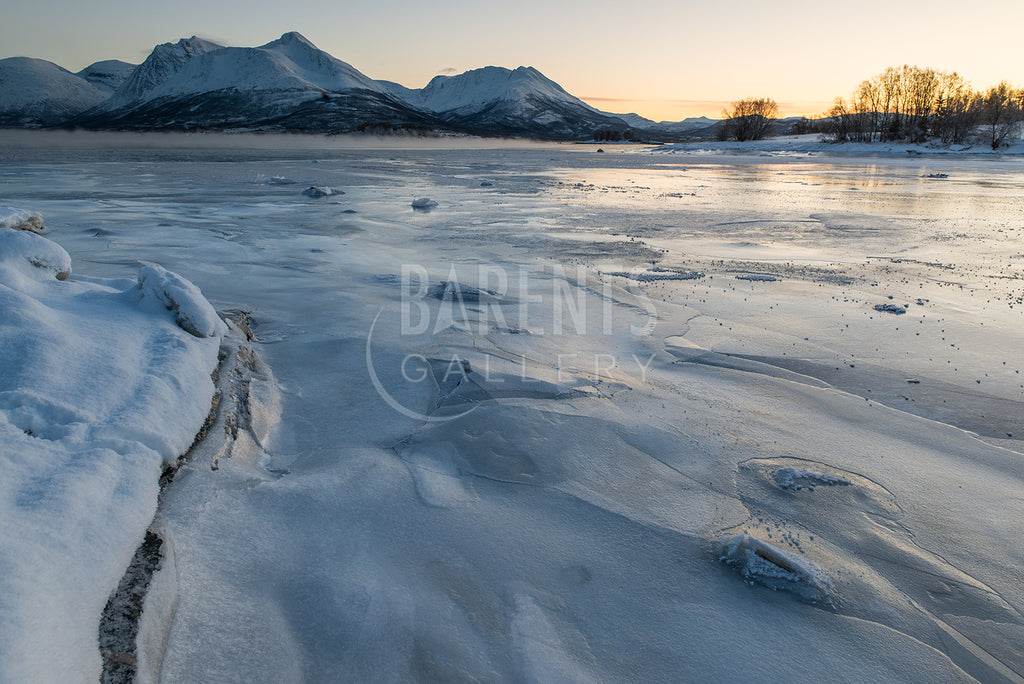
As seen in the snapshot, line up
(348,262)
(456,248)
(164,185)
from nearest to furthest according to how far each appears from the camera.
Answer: (348,262), (456,248), (164,185)

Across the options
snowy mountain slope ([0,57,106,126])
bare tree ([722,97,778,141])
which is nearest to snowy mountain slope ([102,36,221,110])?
snowy mountain slope ([0,57,106,126])

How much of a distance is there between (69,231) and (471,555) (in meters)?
9.21

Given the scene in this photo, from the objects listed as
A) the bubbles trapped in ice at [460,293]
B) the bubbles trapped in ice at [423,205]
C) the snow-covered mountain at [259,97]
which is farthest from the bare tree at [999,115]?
the snow-covered mountain at [259,97]

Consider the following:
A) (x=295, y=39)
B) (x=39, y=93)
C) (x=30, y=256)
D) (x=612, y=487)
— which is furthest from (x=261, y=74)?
(x=612, y=487)

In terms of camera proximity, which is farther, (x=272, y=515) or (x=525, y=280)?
(x=525, y=280)

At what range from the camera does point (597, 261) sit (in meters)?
7.14

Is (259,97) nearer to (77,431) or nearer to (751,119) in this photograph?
(751,119)

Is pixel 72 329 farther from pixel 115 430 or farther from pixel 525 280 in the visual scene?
pixel 525 280

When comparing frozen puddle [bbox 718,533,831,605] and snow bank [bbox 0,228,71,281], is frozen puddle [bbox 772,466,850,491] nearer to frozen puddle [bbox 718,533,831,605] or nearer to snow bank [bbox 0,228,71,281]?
frozen puddle [bbox 718,533,831,605]

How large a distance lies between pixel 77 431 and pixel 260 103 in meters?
148

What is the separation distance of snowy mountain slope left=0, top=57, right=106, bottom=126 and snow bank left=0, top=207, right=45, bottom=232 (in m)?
197

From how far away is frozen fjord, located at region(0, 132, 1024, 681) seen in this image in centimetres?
185

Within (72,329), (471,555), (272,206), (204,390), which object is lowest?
(471,555)

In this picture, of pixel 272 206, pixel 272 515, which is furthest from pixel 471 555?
pixel 272 206
